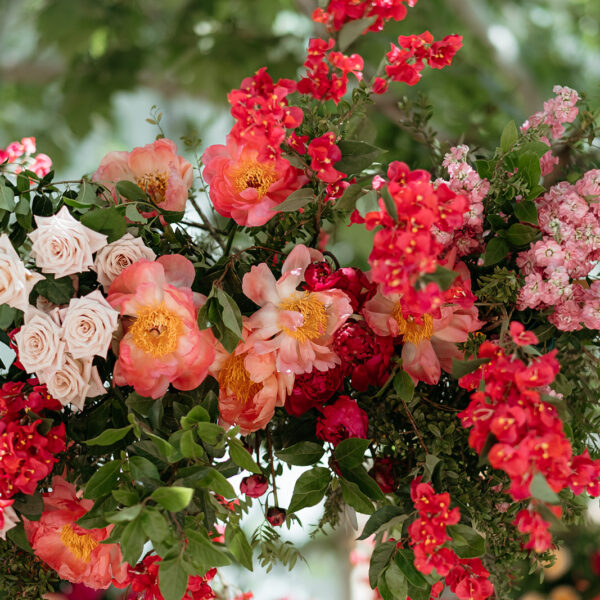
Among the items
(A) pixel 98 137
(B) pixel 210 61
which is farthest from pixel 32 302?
(A) pixel 98 137

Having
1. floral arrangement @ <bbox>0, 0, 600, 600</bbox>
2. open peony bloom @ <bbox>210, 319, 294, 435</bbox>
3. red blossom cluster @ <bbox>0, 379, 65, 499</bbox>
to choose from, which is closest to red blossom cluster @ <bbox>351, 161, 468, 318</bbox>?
floral arrangement @ <bbox>0, 0, 600, 600</bbox>

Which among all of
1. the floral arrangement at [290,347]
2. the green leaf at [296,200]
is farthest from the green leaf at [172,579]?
the green leaf at [296,200]

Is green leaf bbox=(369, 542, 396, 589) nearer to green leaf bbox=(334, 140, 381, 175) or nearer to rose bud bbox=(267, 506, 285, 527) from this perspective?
rose bud bbox=(267, 506, 285, 527)

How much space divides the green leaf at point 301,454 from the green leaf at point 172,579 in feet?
0.32

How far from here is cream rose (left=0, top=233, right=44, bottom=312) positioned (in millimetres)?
396

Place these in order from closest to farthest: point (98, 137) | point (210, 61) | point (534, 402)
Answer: point (534, 402) < point (210, 61) < point (98, 137)

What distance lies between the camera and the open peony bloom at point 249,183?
43 cm

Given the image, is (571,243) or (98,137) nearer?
(571,243)

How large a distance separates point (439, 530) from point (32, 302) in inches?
11.1

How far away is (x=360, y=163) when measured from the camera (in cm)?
42

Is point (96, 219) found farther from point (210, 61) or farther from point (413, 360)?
point (210, 61)

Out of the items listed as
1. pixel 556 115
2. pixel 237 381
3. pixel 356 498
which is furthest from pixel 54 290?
pixel 556 115

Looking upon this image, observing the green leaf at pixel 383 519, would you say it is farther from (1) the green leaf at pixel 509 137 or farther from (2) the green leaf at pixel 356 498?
(1) the green leaf at pixel 509 137

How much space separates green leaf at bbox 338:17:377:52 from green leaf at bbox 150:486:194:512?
28cm
